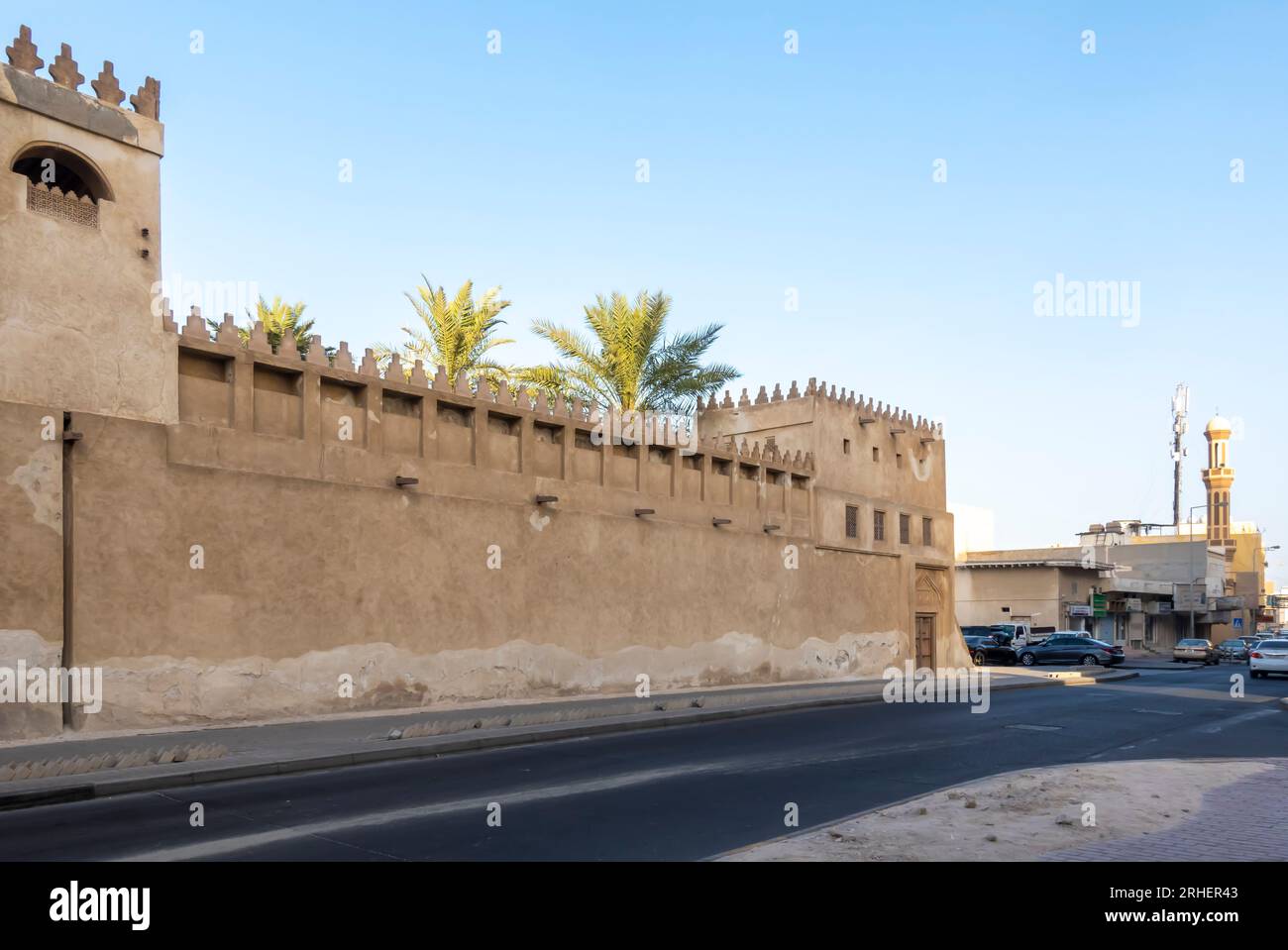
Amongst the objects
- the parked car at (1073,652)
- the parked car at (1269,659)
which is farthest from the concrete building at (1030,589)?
the parked car at (1269,659)

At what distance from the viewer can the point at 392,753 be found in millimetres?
14672

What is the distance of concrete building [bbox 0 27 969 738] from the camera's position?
16078 mm

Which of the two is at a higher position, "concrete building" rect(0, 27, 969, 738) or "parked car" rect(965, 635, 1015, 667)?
"concrete building" rect(0, 27, 969, 738)

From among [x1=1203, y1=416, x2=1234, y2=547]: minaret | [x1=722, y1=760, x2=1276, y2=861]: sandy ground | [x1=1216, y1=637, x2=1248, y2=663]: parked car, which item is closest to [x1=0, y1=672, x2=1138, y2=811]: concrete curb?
[x1=722, y1=760, x2=1276, y2=861]: sandy ground

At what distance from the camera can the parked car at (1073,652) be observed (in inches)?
1865

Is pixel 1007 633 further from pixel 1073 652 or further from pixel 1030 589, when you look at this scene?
pixel 1030 589

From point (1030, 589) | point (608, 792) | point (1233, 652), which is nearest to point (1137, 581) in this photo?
point (1233, 652)

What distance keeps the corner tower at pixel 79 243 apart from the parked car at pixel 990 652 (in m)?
40.3

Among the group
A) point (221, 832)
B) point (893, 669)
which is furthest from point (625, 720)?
point (893, 669)

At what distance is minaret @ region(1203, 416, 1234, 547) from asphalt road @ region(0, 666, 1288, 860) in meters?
94.8

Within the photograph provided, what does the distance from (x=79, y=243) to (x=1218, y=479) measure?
11006 cm

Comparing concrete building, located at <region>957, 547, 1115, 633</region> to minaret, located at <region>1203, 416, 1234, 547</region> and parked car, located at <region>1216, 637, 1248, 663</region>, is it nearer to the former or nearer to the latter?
parked car, located at <region>1216, 637, 1248, 663</region>

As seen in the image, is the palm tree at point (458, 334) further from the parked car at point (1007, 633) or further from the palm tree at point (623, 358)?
the parked car at point (1007, 633)

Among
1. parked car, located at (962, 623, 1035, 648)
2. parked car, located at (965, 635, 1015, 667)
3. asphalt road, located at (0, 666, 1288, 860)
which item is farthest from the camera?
parked car, located at (962, 623, 1035, 648)
